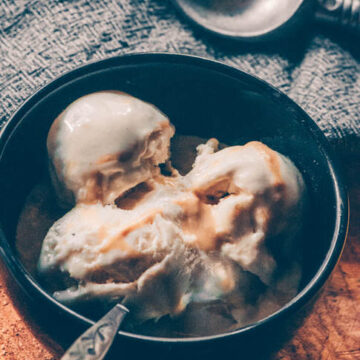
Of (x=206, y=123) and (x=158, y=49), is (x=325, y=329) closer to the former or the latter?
(x=206, y=123)

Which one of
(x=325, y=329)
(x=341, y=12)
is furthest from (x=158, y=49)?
(x=325, y=329)

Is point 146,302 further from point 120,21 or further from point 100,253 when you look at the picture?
point 120,21

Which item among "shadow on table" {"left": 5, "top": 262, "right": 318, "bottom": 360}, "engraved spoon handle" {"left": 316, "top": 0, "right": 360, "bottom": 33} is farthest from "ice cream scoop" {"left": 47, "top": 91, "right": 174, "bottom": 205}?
"engraved spoon handle" {"left": 316, "top": 0, "right": 360, "bottom": 33}

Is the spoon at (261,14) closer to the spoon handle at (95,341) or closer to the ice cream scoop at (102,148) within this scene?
the ice cream scoop at (102,148)

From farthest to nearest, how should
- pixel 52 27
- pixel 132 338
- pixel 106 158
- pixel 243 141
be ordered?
pixel 52 27 → pixel 243 141 → pixel 106 158 → pixel 132 338

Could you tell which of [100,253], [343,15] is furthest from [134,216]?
[343,15]
